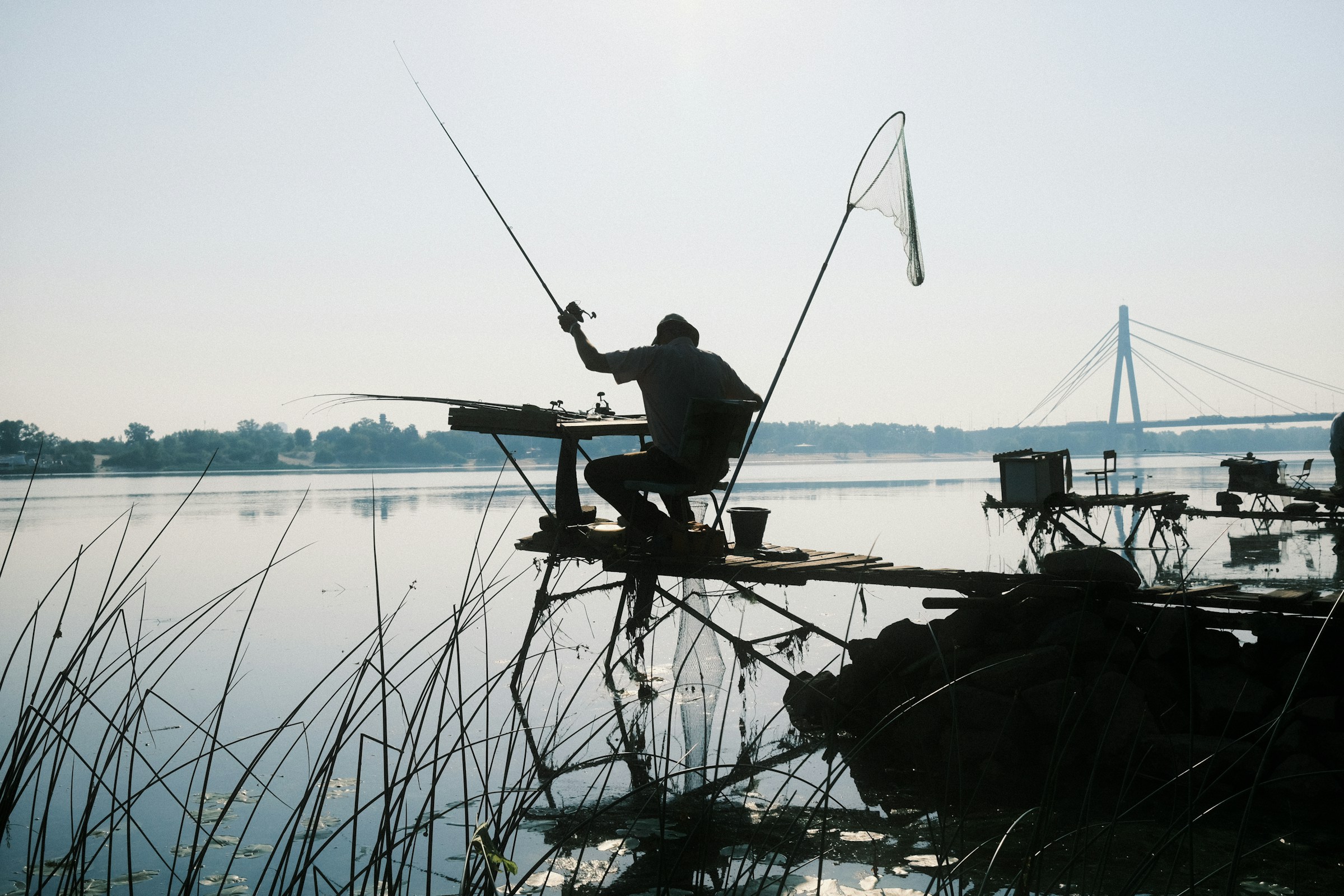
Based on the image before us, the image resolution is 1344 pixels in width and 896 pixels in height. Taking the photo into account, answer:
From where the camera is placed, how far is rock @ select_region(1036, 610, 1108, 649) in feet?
14.0

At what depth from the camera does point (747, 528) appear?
18.5 feet

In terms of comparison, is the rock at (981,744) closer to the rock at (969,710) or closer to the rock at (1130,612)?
the rock at (969,710)

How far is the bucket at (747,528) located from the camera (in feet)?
18.4

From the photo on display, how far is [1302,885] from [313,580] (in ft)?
32.5

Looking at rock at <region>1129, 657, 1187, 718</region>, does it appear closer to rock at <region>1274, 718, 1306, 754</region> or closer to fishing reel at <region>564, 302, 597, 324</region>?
rock at <region>1274, 718, 1306, 754</region>

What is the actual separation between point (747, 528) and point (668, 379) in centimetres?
108

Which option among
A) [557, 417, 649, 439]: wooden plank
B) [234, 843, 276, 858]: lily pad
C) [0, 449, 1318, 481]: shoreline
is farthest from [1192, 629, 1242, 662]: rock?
[0, 449, 1318, 481]: shoreline

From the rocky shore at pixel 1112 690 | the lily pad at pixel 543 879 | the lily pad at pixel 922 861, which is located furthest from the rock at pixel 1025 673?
the lily pad at pixel 543 879

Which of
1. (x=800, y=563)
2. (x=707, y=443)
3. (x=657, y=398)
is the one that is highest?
(x=657, y=398)

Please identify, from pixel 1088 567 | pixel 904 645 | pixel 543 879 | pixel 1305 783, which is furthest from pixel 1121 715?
pixel 543 879

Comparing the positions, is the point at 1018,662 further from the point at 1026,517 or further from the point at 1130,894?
the point at 1026,517

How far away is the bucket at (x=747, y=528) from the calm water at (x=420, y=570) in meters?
0.77

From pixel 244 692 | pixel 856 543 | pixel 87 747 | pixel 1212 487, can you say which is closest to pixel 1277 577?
pixel 856 543

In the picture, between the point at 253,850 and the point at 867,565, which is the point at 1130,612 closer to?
the point at 867,565
